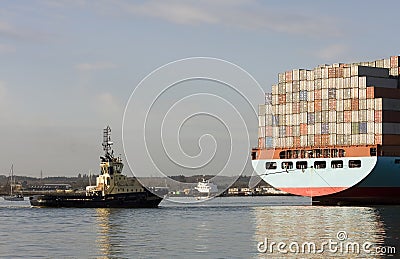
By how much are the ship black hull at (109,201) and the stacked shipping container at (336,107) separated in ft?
64.0

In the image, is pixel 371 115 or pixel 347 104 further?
pixel 347 104

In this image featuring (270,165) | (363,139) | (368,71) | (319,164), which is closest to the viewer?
(363,139)

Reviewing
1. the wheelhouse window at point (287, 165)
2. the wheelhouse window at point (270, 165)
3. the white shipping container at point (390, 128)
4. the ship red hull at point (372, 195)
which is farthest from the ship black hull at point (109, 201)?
the white shipping container at point (390, 128)

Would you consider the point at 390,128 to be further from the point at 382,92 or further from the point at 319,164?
the point at 319,164

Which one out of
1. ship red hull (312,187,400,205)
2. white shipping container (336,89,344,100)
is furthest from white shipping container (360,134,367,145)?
ship red hull (312,187,400,205)

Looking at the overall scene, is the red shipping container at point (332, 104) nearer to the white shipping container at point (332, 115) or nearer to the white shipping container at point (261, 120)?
the white shipping container at point (332, 115)

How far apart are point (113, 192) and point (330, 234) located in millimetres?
43246

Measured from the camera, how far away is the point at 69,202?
96.0 meters

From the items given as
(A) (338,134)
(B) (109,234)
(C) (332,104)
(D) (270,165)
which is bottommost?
(B) (109,234)

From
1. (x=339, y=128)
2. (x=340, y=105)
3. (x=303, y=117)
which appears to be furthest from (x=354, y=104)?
(x=303, y=117)

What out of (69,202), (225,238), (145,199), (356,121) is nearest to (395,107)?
(356,121)

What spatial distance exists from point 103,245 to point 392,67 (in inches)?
2452

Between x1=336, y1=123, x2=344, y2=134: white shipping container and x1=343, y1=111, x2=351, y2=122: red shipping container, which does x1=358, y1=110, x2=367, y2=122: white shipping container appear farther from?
x1=336, y1=123, x2=344, y2=134: white shipping container

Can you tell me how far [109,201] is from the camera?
→ 92000 mm
